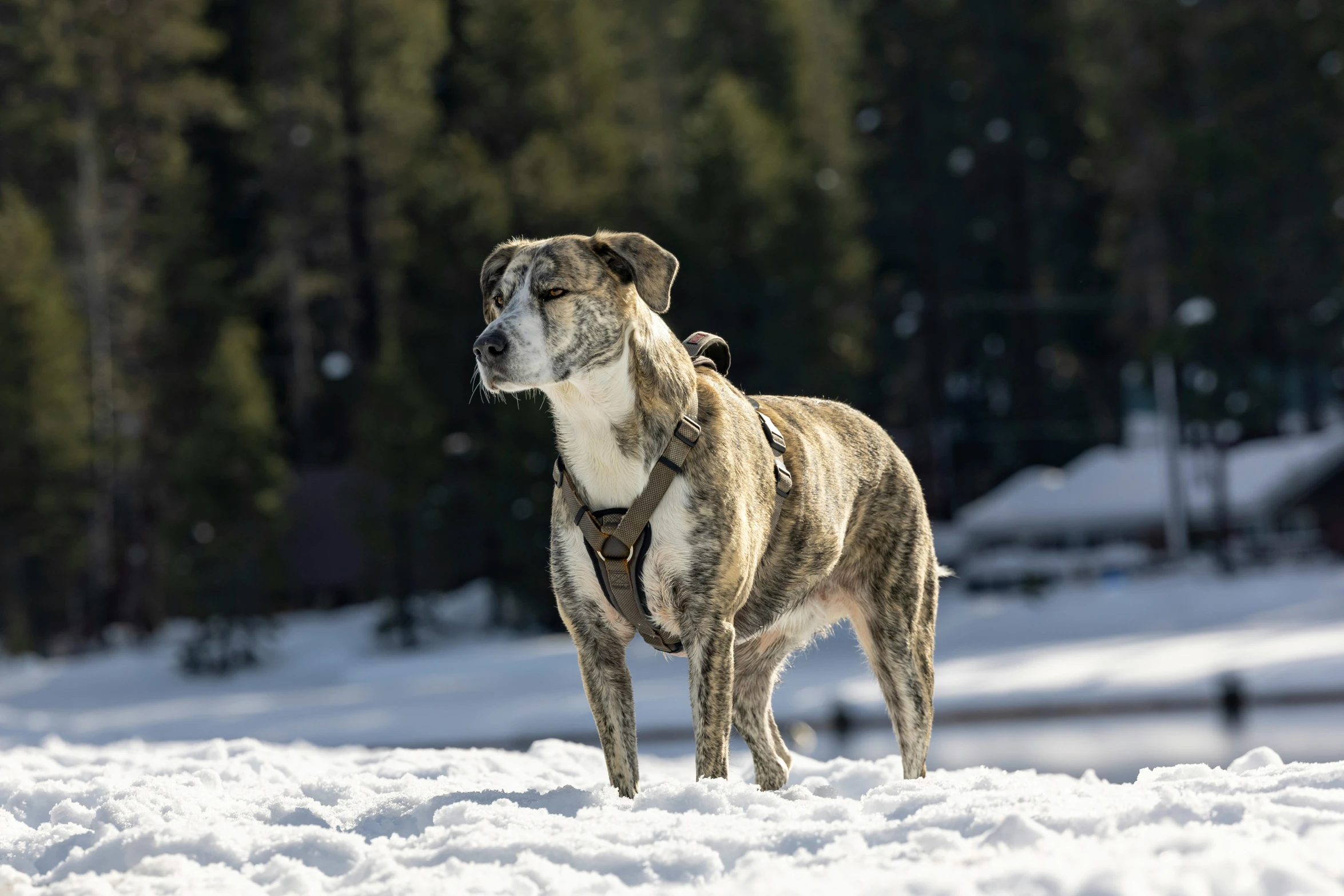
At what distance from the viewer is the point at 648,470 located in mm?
5633

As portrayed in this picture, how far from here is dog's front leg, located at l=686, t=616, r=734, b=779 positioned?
221 inches

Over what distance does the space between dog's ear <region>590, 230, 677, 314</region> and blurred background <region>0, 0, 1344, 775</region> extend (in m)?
21.3

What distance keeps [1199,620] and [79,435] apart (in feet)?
82.0

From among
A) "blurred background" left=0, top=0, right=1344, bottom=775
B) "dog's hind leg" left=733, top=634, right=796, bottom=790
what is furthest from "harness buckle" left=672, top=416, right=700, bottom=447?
"blurred background" left=0, top=0, right=1344, bottom=775

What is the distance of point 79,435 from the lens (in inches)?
1462

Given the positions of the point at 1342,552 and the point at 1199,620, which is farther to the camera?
the point at 1342,552

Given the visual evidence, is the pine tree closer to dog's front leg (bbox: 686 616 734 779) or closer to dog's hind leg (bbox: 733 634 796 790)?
dog's hind leg (bbox: 733 634 796 790)

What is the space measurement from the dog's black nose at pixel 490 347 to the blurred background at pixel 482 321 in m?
21.7

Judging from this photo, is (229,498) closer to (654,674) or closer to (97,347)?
(97,347)

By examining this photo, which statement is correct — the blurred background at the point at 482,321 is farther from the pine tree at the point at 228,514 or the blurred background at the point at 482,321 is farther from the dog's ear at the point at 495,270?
the dog's ear at the point at 495,270

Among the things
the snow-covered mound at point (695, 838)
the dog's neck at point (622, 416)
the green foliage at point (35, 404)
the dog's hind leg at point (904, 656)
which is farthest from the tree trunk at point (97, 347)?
the dog's neck at point (622, 416)

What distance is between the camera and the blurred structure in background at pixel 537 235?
36.0m

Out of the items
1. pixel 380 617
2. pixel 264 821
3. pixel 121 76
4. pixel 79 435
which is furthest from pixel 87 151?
pixel 264 821

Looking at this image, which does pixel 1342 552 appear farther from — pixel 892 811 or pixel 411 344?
pixel 892 811
